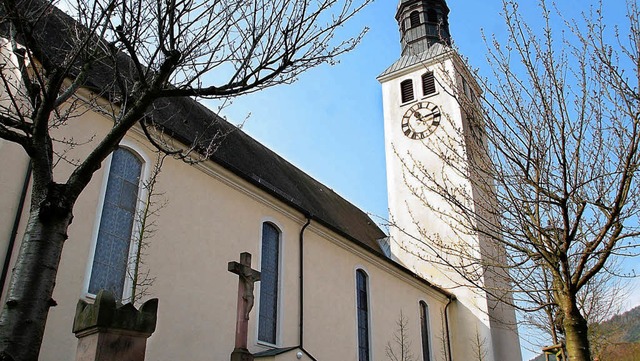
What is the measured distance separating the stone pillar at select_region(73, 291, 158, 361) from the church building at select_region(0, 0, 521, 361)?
292cm

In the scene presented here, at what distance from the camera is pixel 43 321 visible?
13.6ft

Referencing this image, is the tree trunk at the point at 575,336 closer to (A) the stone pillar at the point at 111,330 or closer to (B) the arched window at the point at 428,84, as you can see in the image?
(A) the stone pillar at the point at 111,330

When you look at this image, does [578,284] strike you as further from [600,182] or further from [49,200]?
[49,200]

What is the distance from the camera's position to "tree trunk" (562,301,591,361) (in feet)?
20.3

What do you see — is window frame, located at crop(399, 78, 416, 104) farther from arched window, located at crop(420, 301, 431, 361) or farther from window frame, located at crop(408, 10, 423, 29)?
arched window, located at crop(420, 301, 431, 361)

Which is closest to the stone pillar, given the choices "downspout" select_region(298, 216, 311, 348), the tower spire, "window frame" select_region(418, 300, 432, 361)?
"downspout" select_region(298, 216, 311, 348)

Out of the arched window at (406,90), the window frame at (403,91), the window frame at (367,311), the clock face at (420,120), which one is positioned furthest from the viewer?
the arched window at (406,90)

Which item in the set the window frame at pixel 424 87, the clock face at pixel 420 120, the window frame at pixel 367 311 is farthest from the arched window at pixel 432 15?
the window frame at pixel 367 311

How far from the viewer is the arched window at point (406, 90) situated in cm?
2370

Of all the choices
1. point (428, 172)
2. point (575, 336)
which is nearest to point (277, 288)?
point (575, 336)

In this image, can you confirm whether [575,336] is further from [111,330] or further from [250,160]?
[250,160]

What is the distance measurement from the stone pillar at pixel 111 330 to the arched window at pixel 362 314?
33.9 feet

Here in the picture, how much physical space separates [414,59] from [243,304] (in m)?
17.3

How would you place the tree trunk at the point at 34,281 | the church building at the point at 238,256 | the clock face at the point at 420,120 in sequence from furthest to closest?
the clock face at the point at 420,120, the church building at the point at 238,256, the tree trunk at the point at 34,281
